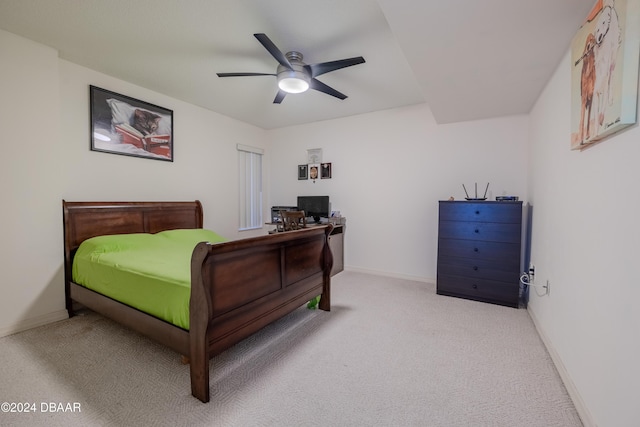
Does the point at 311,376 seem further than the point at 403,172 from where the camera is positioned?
No

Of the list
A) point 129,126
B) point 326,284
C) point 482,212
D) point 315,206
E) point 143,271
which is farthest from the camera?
point 315,206

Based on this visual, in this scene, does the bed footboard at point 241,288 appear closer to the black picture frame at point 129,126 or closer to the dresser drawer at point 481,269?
the dresser drawer at point 481,269

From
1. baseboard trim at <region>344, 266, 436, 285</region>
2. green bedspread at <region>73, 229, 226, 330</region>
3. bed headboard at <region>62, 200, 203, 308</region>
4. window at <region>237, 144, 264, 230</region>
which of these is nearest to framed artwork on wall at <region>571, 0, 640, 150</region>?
green bedspread at <region>73, 229, 226, 330</region>

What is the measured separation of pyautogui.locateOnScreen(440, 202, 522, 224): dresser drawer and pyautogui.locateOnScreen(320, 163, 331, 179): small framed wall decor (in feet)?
6.31

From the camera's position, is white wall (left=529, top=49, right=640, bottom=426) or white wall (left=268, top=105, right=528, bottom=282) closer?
white wall (left=529, top=49, right=640, bottom=426)

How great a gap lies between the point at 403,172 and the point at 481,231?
4.37 ft

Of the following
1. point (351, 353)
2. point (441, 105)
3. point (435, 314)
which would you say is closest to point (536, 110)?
point (441, 105)

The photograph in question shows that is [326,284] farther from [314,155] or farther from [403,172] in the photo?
[314,155]

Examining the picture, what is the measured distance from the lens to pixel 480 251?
9.68 feet

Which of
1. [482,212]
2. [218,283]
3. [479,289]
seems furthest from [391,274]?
[218,283]

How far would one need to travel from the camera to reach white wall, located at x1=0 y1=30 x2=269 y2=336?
2.23m

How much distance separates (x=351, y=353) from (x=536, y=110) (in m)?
3.00

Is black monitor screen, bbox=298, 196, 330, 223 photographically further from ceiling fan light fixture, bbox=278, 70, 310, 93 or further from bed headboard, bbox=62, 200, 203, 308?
ceiling fan light fixture, bbox=278, 70, 310, 93

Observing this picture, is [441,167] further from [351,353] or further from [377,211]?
[351,353]
